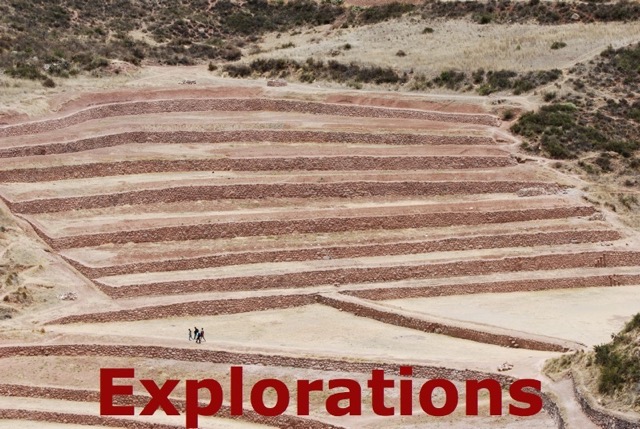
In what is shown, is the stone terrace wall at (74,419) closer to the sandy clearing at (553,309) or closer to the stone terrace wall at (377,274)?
the stone terrace wall at (377,274)

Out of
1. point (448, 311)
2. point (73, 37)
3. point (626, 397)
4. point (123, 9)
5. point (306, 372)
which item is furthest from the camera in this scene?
point (123, 9)

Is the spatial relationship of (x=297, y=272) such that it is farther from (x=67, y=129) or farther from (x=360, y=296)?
(x=67, y=129)

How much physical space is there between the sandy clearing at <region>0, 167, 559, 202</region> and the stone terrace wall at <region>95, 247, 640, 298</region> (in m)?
5.90

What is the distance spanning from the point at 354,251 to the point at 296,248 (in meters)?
1.85

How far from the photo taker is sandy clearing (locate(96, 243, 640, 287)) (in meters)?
37.4

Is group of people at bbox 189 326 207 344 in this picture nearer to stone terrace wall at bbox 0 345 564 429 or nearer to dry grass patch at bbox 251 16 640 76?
stone terrace wall at bbox 0 345 564 429

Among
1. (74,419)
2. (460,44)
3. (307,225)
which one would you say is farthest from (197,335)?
(460,44)

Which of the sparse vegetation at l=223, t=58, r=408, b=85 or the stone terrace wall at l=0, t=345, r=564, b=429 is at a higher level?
the sparse vegetation at l=223, t=58, r=408, b=85

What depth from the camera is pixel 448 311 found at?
1430 inches

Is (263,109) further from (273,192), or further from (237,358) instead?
(237,358)

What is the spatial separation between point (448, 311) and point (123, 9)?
1503 inches

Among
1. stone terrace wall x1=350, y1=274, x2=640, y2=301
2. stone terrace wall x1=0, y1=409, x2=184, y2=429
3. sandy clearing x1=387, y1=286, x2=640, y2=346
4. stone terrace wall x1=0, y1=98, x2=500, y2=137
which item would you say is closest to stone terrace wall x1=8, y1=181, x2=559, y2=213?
stone terrace wall x1=0, y1=98, x2=500, y2=137

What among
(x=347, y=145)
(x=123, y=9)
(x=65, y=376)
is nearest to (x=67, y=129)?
(x=347, y=145)

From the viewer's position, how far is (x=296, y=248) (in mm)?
39531
